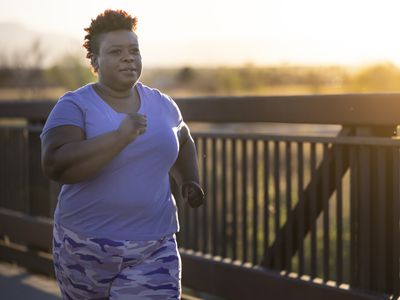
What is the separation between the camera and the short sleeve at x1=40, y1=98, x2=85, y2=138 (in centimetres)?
371

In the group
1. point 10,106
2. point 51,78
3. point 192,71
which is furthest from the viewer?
point 192,71

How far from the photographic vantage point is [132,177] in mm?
3795

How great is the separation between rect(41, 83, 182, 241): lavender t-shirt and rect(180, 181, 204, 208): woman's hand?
152 millimetres

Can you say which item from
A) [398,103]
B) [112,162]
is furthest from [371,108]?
[112,162]

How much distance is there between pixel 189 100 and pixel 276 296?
4.42ft

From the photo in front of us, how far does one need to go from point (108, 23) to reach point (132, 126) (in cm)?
51

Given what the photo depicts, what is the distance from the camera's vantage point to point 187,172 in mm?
4129

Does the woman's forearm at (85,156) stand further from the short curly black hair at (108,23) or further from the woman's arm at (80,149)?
the short curly black hair at (108,23)

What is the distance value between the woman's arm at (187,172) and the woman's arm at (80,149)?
48 centimetres

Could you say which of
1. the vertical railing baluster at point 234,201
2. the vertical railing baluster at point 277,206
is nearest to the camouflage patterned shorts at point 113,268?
the vertical railing baluster at point 277,206

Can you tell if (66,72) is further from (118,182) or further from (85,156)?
(85,156)

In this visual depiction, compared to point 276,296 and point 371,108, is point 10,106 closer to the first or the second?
point 276,296

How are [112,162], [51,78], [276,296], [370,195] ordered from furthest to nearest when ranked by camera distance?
Result: [51,78] < [276,296] < [370,195] < [112,162]

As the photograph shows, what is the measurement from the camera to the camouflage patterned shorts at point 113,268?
380 centimetres
